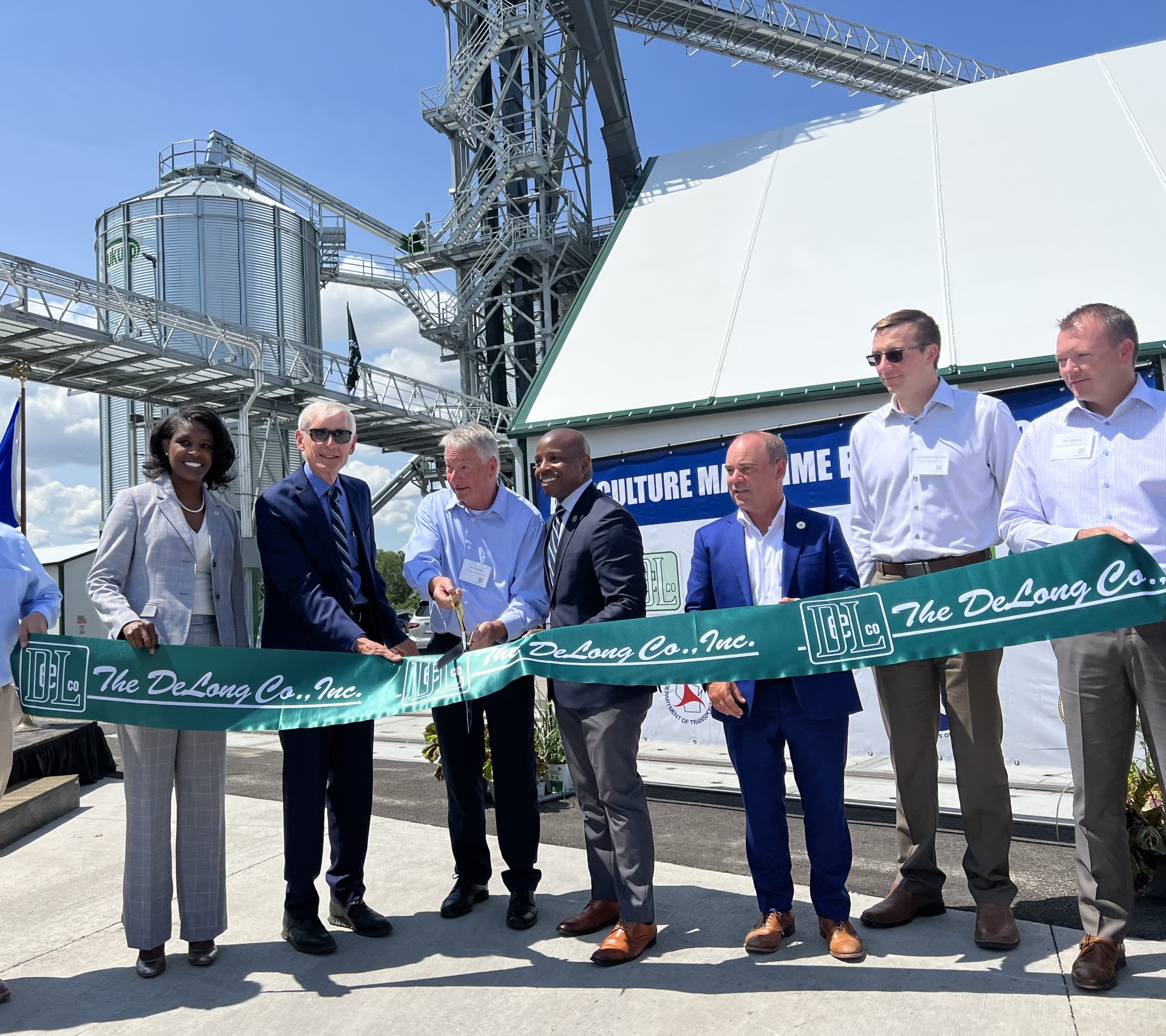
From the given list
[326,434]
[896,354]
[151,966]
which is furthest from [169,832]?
[896,354]

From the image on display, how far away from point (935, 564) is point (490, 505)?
2.04 metres

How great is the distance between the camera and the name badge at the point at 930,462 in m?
3.91

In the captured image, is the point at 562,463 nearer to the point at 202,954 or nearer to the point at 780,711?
the point at 780,711

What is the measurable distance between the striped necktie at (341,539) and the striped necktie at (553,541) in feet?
2.96

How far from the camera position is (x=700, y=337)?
884 cm

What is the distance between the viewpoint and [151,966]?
12.5ft

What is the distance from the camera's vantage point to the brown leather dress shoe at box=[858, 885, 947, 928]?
396cm

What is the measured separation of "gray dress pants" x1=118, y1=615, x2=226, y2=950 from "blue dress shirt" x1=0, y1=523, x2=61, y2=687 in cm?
56

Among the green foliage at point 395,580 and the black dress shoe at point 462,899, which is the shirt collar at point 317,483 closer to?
the black dress shoe at point 462,899

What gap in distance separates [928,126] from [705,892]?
9462 mm

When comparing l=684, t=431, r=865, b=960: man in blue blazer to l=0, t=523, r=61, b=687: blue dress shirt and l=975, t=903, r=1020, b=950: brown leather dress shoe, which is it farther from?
l=0, t=523, r=61, b=687: blue dress shirt

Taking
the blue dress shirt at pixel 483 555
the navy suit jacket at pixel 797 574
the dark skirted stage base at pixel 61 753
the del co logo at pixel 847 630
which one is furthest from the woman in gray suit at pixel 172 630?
the dark skirted stage base at pixel 61 753

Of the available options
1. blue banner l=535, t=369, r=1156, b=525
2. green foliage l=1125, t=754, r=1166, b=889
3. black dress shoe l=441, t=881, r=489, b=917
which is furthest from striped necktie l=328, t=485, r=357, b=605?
blue banner l=535, t=369, r=1156, b=525

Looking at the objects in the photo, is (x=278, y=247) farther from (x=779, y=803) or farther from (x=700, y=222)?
(x=779, y=803)
